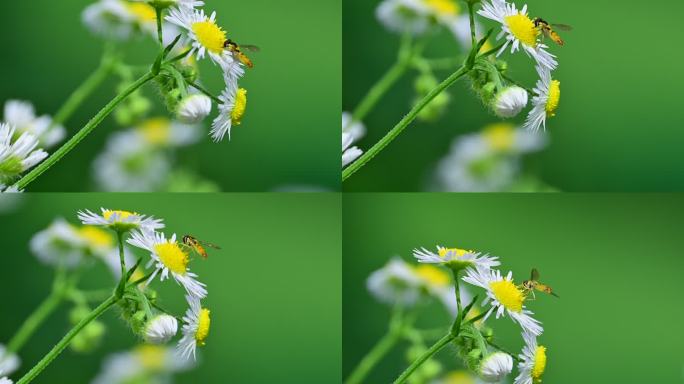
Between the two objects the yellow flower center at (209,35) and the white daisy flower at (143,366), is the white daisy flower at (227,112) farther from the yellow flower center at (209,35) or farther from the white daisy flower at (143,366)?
the white daisy flower at (143,366)

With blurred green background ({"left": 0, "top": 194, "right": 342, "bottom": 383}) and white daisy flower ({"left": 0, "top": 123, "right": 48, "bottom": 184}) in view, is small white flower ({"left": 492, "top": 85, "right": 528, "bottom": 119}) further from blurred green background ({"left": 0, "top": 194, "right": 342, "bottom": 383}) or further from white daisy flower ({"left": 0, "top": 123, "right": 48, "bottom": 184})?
white daisy flower ({"left": 0, "top": 123, "right": 48, "bottom": 184})

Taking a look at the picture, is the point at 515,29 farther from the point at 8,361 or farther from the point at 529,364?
the point at 8,361

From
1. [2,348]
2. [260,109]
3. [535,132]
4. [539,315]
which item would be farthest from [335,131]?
[2,348]

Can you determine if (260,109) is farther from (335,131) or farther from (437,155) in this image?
(437,155)

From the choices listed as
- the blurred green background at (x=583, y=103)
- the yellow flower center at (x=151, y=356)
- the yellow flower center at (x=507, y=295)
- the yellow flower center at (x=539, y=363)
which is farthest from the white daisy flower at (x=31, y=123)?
the yellow flower center at (x=539, y=363)

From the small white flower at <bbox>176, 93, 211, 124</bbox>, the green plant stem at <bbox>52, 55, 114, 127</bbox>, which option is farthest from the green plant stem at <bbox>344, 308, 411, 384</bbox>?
the green plant stem at <bbox>52, 55, 114, 127</bbox>

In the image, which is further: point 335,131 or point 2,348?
point 335,131
